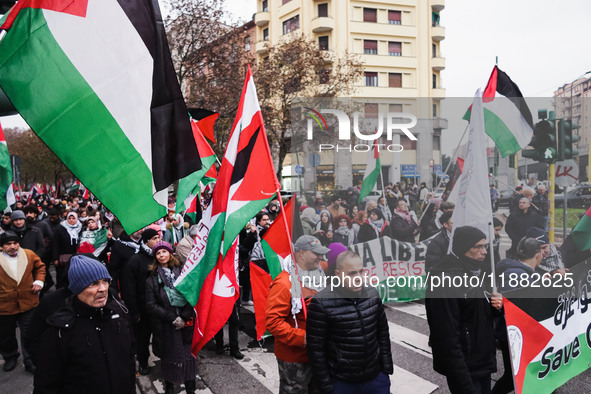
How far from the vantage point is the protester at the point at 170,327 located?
4453mm

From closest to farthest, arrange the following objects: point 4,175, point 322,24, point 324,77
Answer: point 4,175 → point 324,77 → point 322,24

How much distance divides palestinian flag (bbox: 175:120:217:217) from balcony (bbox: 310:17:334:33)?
34210 mm

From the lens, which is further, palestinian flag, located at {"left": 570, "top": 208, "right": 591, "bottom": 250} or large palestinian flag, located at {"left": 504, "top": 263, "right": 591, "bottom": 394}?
palestinian flag, located at {"left": 570, "top": 208, "right": 591, "bottom": 250}

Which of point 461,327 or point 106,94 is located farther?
point 461,327

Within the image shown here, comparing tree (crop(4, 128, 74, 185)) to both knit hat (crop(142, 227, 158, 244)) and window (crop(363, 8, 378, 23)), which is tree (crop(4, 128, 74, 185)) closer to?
window (crop(363, 8, 378, 23))

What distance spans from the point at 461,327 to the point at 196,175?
339cm

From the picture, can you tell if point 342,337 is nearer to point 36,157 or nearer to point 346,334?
point 346,334

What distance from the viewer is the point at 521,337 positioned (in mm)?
3260

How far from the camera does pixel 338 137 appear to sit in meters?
3.03

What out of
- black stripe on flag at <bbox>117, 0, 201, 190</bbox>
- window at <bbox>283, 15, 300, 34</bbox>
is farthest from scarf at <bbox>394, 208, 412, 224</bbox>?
window at <bbox>283, 15, 300, 34</bbox>

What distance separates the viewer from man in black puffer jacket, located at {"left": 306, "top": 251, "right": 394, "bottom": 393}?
3.09 m

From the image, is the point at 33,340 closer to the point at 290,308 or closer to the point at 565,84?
the point at 290,308

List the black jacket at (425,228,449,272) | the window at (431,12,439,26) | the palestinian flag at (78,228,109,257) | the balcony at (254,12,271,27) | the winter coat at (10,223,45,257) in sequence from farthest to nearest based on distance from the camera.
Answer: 1. the balcony at (254,12,271,27)
2. the window at (431,12,439,26)
3. the winter coat at (10,223,45,257)
4. the palestinian flag at (78,228,109,257)
5. the black jacket at (425,228,449,272)

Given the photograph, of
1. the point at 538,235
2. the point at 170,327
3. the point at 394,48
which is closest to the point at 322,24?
the point at 394,48
